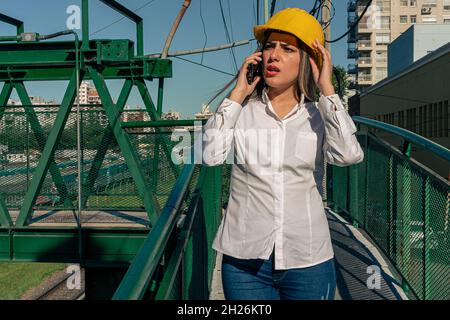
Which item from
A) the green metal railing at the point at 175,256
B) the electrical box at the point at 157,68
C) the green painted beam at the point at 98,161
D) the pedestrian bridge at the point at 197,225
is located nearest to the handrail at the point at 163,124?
the pedestrian bridge at the point at 197,225

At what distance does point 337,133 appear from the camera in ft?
7.27

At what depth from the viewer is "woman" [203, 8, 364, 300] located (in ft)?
7.13

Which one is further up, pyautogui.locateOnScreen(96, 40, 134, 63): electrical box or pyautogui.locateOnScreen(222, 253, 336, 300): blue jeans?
pyautogui.locateOnScreen(96, 40, 134, 63): electrical box

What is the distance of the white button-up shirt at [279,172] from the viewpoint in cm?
217

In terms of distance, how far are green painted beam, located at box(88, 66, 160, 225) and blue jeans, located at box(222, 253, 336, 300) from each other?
577 cm

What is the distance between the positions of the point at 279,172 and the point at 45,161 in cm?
662

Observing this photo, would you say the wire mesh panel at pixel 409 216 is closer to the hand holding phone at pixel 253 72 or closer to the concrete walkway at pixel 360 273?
the concrete walkway at pixel 360 273

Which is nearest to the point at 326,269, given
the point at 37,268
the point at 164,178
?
the point at 164,178

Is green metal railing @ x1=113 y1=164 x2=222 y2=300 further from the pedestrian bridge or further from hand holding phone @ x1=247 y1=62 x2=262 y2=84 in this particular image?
hand holding phone @ x1=247 y1=62 x2=262 y2=84

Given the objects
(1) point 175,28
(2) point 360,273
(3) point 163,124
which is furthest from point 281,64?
(1) point 175,28

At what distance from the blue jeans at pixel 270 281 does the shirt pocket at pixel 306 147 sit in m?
0.39

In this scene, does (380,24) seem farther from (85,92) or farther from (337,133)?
(337,133)

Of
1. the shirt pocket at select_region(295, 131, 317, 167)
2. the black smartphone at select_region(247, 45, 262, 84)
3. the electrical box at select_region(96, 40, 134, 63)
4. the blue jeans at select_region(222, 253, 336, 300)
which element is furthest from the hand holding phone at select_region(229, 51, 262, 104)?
the electrical box at select_region(96, 40, 134, 63)

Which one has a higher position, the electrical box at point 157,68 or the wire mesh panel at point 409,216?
the electrical box at point 157,68
